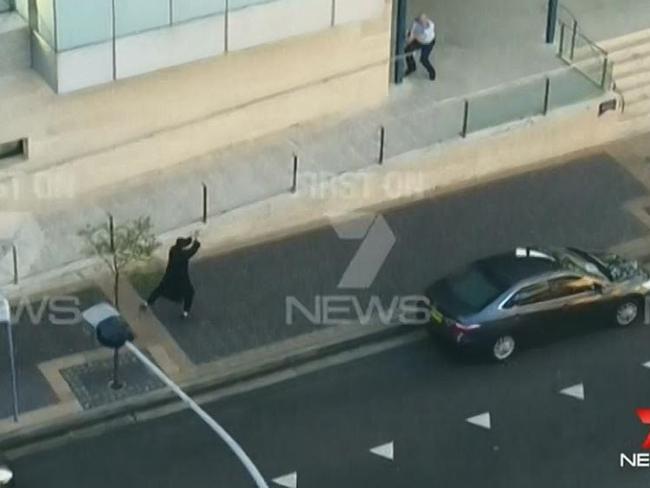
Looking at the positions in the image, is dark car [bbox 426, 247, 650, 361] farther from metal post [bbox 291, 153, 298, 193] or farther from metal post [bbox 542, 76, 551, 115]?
metal post [bbox 542, 76, 551, 115]

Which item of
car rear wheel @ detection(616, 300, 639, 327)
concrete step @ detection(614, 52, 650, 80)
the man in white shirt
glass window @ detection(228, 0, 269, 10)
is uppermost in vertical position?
glass window @ detection(228, 0, 269, 10)

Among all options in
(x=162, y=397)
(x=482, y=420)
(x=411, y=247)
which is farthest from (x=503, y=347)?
(x=162, y=397)

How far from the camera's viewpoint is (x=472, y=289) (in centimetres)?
2861

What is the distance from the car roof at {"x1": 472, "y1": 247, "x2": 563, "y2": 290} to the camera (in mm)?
28547

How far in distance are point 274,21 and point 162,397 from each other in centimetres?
662

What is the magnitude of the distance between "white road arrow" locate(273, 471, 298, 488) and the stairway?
38.4 feet

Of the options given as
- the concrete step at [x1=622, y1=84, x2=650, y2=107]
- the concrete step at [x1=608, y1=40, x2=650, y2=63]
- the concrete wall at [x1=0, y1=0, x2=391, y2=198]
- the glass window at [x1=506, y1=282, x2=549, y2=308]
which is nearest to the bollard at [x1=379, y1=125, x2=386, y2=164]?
the concrete wall at [x1=0, y1=0, x2=391, y2=198]

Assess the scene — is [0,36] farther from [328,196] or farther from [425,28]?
[425,28]

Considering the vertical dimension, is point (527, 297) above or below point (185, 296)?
above

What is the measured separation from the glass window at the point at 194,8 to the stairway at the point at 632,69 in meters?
8.59

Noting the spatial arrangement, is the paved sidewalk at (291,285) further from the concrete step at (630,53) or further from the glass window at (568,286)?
the glass window at (568,286)

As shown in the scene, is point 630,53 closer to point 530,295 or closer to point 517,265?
point 517,265

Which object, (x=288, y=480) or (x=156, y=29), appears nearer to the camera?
(x=288, y=480)

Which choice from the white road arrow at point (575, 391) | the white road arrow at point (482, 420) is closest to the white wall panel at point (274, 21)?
the white road arrow at point (482, 420)
